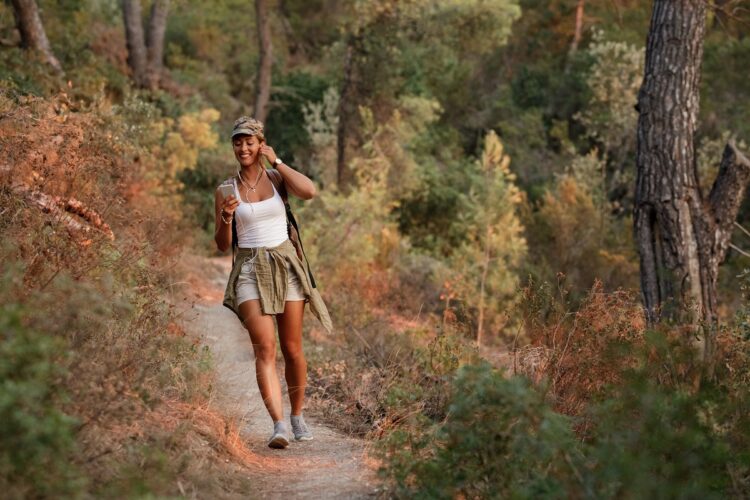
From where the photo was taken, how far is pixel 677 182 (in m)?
9.05

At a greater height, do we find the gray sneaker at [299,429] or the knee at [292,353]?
the knee at [292,353]

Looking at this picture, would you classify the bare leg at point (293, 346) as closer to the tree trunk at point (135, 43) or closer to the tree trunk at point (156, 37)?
the tree trunk at point (135, 43)

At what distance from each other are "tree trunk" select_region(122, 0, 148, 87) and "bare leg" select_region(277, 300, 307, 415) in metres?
18.0

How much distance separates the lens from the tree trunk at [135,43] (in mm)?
23453

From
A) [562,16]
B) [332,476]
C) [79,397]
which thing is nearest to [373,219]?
[332,476]

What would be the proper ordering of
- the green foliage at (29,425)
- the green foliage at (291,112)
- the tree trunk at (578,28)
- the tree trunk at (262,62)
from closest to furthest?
the green foliage at (29,425) → the tree trunk at (262,62) → the green foliage at (291,112) → the tree trunk at (578,28)

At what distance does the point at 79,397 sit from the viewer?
4.24 meters

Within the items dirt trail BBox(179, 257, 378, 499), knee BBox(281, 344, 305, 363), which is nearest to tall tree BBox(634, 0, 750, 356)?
dirt trail BBox(179, 257, 378, 499)

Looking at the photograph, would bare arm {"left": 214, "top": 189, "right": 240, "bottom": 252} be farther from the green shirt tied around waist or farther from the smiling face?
the smiling face

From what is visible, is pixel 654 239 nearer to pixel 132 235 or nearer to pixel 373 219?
pixel 132 235

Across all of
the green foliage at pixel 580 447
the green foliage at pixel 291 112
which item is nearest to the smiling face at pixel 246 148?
the green foliage at pixel 580 447

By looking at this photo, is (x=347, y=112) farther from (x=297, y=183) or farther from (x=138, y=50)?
(x=297, y=183)

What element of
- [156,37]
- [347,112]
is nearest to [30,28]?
[156,37]

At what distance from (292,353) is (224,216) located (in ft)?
3.20
